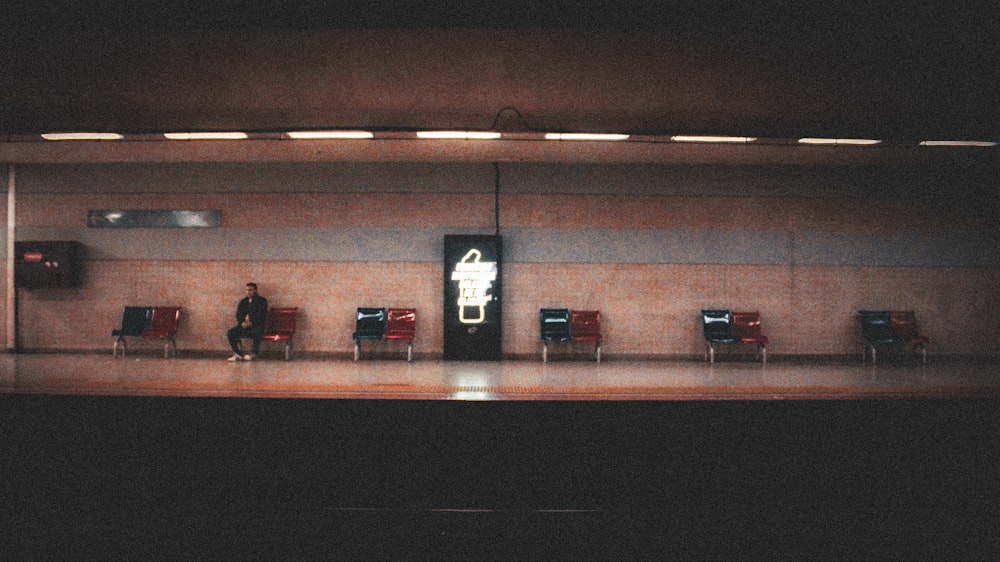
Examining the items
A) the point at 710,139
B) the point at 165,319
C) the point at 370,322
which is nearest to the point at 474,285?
the point at 370,322

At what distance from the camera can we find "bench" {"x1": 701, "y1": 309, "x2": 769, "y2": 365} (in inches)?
380

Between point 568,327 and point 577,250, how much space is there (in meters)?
1.42

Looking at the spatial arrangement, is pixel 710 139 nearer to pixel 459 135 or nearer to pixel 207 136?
pixel 459 135

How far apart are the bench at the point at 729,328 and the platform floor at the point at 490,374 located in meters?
0.30

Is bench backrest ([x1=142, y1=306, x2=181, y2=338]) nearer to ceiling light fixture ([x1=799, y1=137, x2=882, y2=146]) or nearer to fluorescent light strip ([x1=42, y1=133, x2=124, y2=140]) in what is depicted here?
fluorescent light strip ([x1=42, y1=133, x2=124, y2=140])

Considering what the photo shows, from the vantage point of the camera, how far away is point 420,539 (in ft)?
11.3

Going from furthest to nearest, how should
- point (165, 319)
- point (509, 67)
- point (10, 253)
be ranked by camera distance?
1. point (10, 253)
2. point (165, 319)
3. point (509, 67)

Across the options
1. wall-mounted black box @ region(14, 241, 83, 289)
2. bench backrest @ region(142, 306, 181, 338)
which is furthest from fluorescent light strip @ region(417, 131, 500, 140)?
wall-mounted black box @ region(14, 241, 83, 289)

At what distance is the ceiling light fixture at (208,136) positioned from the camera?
8.16m

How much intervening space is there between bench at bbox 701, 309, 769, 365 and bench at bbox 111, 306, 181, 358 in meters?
9.39

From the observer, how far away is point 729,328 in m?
9.83

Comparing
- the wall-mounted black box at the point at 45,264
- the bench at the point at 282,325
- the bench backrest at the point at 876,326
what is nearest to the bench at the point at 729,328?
the bench backrest at the point at 876,326

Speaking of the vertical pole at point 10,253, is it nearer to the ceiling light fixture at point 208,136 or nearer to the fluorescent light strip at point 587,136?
the ceiling light fixture at point 208,136

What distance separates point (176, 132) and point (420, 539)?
7.25 meters
